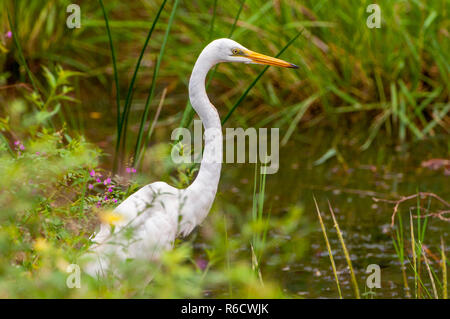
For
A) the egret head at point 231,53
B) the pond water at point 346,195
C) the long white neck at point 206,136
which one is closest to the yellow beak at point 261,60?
the egret head at point 231,53

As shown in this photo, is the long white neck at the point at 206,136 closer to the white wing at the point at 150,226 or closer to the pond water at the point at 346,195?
the white wing at the point at 150,226

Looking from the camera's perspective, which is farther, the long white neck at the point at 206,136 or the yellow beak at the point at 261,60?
the yellow beak at the point at 261,60

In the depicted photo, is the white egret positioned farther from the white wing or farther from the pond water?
the pond water

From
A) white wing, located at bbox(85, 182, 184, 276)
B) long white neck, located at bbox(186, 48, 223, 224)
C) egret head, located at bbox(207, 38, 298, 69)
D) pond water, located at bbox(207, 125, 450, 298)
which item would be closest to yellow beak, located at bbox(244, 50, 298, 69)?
egret head, located at bbox(207, 38, 298, 69)

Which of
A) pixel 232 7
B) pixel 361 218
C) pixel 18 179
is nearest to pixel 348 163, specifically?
pixel 361 218

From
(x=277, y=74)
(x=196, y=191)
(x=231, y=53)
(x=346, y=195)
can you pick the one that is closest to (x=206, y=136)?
(x=196, y=191)

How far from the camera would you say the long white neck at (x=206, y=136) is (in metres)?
2.87

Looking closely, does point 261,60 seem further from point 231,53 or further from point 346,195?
point 346,195

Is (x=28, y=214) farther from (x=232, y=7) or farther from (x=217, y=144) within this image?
(x=232, y=7)

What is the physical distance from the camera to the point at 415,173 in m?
4.82

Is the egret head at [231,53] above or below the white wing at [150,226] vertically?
above

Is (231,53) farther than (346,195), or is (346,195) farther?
(346,195)

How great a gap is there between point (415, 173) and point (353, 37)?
117 cm

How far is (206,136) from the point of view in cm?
289
